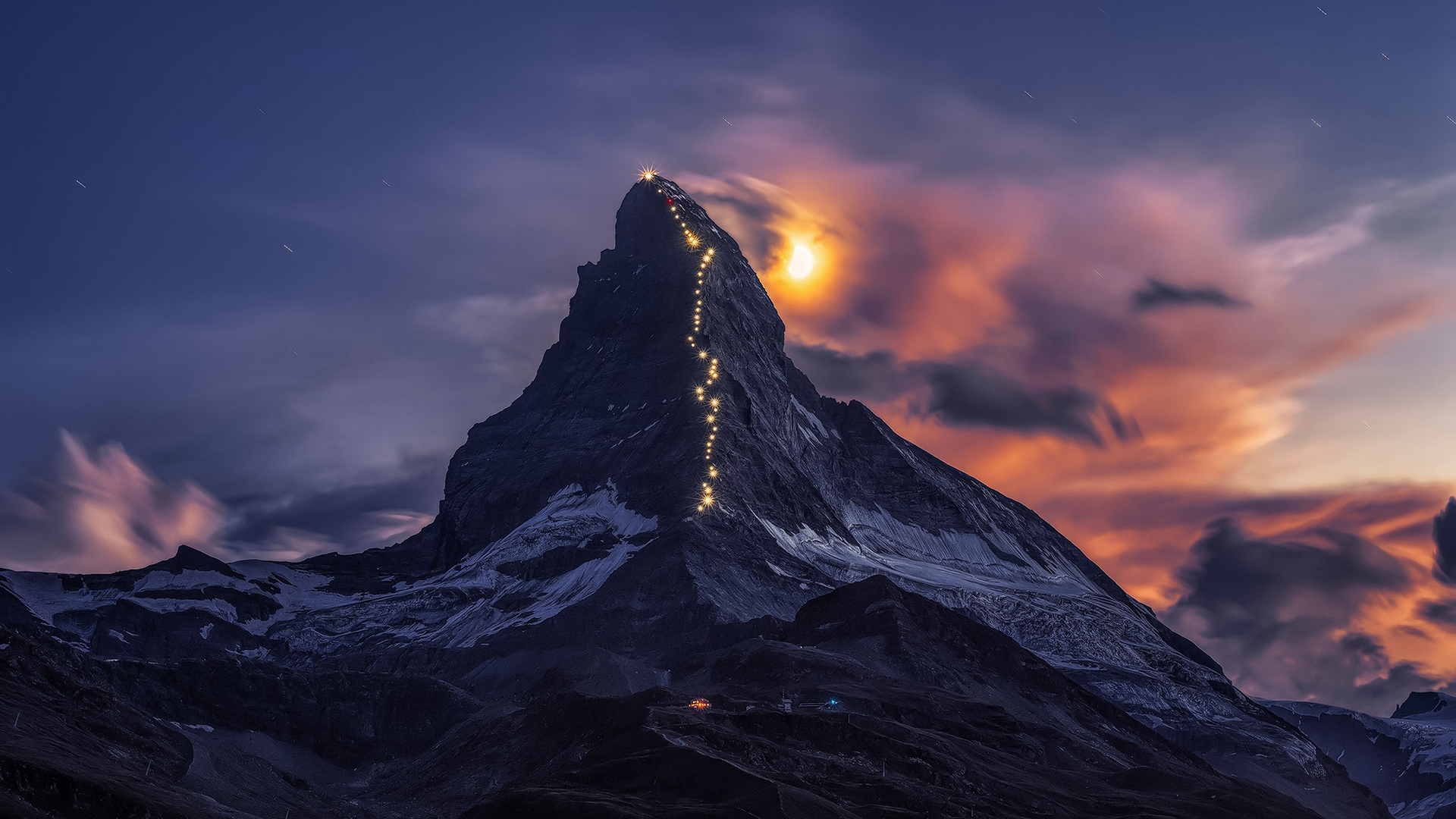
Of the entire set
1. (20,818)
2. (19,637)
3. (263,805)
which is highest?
(19,637)

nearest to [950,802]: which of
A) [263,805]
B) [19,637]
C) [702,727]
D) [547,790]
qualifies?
[702,727]

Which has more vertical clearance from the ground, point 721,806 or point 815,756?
point 815,756

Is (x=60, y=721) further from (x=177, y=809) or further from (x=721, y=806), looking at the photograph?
(x=721, y=806)

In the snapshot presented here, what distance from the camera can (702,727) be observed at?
638 feet

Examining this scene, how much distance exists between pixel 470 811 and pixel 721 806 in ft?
108

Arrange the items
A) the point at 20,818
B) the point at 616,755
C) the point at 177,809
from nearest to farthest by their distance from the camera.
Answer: the point at 20,818 < the point at 177,809 < the point at 616,755

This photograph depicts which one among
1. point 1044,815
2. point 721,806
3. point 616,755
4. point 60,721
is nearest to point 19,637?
point 60,721

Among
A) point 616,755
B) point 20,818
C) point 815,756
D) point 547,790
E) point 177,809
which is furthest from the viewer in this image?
point 815,756

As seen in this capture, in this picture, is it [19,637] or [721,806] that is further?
[19,637]

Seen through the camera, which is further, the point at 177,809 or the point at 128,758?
the point at 128,758

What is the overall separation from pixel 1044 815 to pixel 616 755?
6256cm

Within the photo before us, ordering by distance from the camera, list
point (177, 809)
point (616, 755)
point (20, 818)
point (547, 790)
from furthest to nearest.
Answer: point (616, 755), point (547, 790), point (177, 809), point (20, 818)

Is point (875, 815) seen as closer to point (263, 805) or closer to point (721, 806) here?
point (721, 806)

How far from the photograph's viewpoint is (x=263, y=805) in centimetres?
19250
